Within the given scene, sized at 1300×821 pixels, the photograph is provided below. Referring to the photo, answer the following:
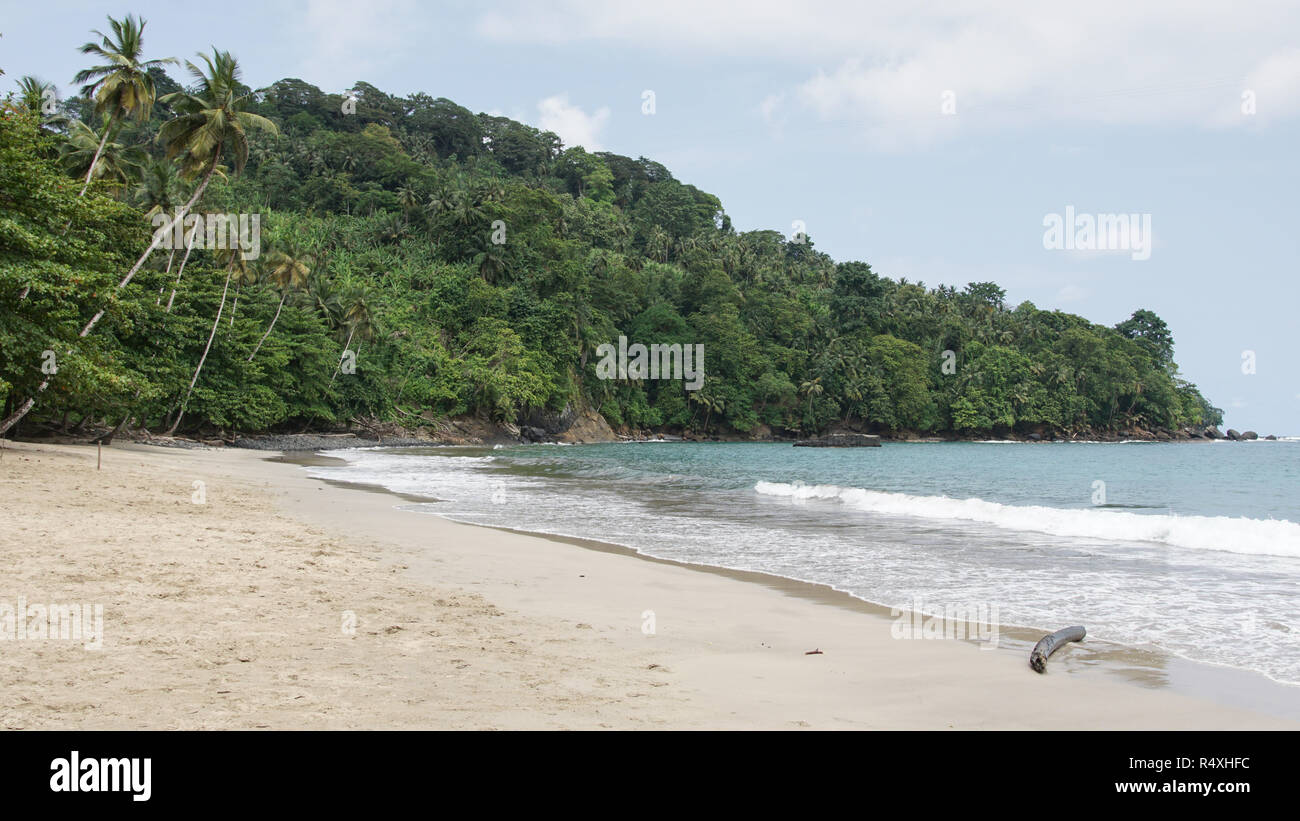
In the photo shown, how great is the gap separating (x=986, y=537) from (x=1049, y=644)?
9.75m

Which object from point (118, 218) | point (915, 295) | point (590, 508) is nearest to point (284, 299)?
point (118, 218)

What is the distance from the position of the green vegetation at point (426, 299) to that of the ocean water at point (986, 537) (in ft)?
30.5

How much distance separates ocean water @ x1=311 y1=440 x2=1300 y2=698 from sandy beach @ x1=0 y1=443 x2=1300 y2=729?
4.98ft

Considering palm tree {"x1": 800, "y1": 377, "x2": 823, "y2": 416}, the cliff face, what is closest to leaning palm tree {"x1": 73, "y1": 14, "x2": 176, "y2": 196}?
the cliff face

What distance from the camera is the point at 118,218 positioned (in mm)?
24734

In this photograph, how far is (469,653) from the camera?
242 inches

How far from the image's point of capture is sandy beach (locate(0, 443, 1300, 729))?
15.4 ft

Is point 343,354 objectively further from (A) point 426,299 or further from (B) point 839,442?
(B) point 839,442

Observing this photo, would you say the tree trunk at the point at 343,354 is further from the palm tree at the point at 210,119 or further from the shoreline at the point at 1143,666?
the shoreline at the point at 1143,666

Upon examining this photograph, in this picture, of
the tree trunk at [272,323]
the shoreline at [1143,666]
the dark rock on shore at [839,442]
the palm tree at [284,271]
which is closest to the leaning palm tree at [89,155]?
the palm tree at [284,271]

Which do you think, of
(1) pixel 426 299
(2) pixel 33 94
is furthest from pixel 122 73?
(1) pixel 426 299
